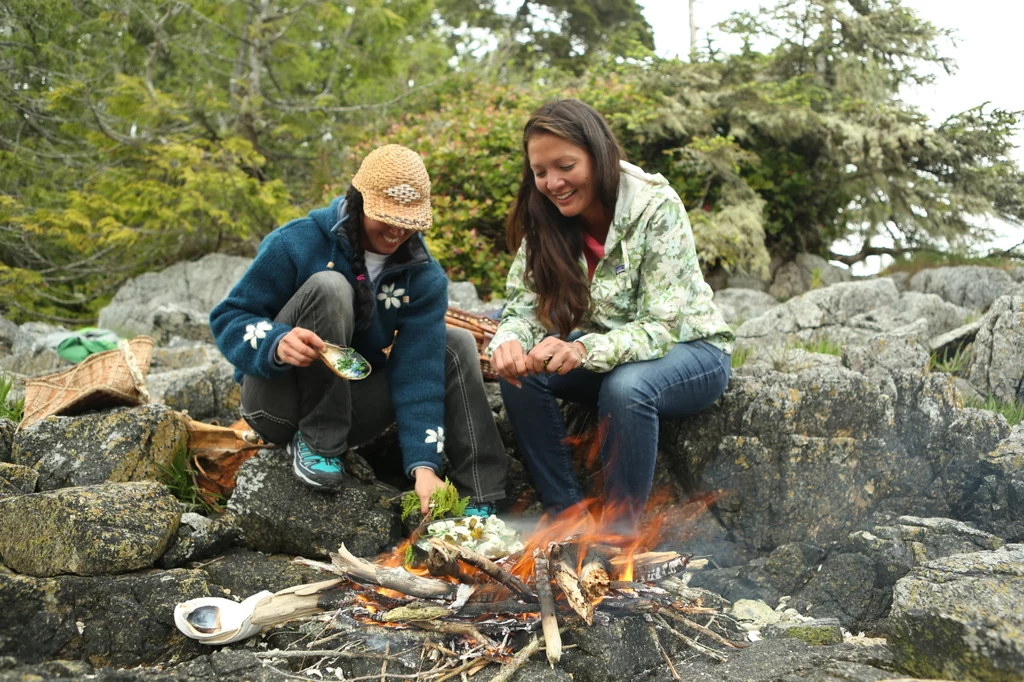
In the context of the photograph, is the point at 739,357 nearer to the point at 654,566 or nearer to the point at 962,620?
the point at 654,566

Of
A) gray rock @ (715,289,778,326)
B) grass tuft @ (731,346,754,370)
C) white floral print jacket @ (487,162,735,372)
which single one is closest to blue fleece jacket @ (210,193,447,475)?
white floral print jacket @ (487,162,735,372)

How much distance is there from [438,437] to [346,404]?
42 cm

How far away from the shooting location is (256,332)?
3139mm

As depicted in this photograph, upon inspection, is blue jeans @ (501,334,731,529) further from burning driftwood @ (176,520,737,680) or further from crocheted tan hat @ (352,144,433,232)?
crocheted tan hat @ (352,144,433,232)

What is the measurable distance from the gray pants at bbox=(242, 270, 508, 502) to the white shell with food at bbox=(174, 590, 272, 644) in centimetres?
75

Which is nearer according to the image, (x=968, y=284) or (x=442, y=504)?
(x=442, y=504)

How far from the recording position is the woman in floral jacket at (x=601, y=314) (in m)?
3.08

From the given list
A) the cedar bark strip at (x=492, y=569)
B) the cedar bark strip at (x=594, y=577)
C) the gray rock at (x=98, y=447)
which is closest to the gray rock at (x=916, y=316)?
the cedar bark strip at (x=594, y=577)

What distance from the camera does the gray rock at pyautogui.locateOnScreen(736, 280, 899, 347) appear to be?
507 cm

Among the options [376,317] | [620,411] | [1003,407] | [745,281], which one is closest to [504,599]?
[620,411]

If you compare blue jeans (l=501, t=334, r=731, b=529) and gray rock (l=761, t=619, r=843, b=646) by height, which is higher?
blue jeans (l=501, t=334, r=731, b=529)

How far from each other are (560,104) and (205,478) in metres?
2.39

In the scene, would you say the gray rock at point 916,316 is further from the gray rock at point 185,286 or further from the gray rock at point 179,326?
the gray rock at point 185,286

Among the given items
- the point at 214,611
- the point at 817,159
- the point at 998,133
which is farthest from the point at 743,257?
the point at 214,611
